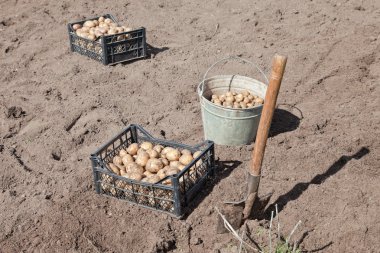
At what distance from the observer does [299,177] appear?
14.0 feet

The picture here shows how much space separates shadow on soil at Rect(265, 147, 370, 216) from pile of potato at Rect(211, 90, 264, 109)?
930 millimetres

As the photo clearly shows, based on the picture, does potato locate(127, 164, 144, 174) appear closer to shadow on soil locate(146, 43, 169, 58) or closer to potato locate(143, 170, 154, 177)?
potato locate(143, 170, 154, 177)

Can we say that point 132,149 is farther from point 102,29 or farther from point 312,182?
point 102,29

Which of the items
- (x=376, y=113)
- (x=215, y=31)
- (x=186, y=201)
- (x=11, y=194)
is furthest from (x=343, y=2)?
(x=11, y=194)

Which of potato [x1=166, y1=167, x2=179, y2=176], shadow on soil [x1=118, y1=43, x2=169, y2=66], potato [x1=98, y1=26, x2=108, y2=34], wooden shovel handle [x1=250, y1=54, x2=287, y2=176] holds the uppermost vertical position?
wooden shovel handle [x1=250, y1=54, x2=287, y2=176]

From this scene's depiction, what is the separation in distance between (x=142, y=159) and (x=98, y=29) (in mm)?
2969

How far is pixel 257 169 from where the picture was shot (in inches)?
140

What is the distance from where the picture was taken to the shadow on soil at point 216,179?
13.1ft

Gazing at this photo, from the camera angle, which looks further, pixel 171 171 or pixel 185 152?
pixel 185 152

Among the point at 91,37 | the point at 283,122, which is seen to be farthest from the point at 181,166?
the point at 91,37

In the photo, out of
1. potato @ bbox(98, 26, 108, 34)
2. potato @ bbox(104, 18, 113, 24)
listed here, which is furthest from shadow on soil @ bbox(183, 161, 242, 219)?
potato @ bbox(104, 18, 113, 24)

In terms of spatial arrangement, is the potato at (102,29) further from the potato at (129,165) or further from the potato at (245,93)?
the potato at (129,165)

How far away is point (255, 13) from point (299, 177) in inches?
169

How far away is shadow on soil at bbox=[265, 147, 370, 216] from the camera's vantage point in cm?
394
